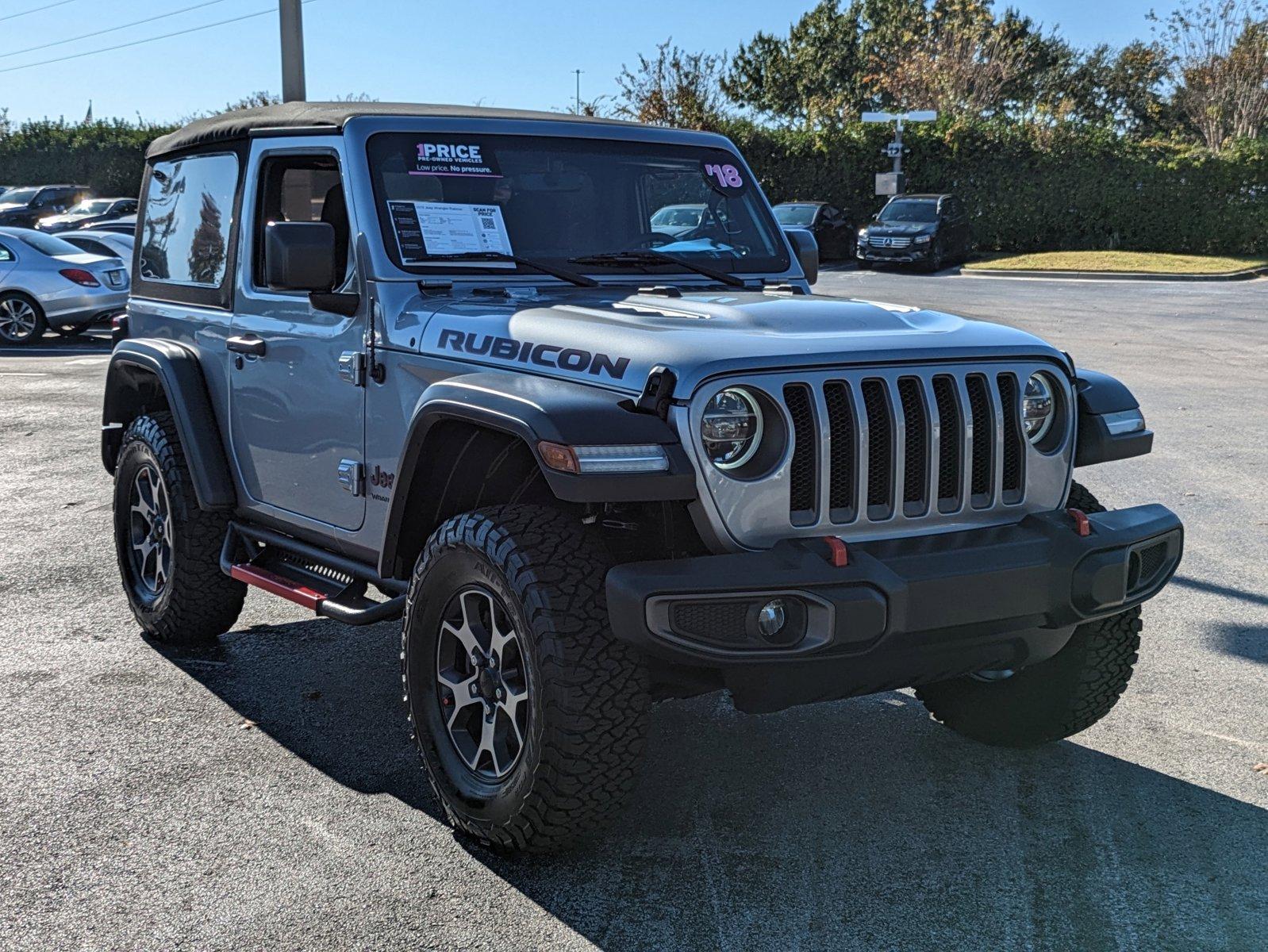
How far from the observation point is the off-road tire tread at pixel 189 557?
5.35 meters

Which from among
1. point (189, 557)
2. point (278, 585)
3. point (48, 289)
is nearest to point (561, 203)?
point (278, 585)

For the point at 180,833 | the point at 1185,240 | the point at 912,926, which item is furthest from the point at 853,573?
the point at 1185,240

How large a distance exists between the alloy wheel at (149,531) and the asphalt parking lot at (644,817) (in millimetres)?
282

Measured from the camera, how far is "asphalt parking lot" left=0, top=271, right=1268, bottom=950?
3.38m

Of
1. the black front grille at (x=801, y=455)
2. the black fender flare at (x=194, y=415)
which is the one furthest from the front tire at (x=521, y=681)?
the black fender flare at (x=194, y=415)

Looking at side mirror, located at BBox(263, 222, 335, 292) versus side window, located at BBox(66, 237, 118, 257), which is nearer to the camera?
side mirror, located at BBox(263, 222, 335, 292)

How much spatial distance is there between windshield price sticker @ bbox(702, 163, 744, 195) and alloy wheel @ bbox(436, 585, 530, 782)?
2.17m

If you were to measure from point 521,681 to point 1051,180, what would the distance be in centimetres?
3107

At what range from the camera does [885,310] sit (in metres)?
4.10

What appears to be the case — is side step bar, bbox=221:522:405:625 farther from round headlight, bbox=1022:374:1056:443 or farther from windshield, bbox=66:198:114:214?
windshield, bbox=66:198:114:214

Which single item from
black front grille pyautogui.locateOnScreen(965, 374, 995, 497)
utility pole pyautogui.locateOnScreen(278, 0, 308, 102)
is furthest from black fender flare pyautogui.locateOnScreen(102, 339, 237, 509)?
utility pole pyautogui.locateOnScreen(278, 0, 308, 102)

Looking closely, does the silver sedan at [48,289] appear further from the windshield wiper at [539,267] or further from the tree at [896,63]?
the tree at [896,63]

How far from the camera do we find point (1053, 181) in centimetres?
3225

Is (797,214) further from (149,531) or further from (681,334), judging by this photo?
(681,334)
